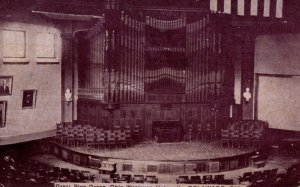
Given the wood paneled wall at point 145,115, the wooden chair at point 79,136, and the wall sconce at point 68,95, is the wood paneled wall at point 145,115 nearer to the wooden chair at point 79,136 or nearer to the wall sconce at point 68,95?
the wall sconce at point 68,95

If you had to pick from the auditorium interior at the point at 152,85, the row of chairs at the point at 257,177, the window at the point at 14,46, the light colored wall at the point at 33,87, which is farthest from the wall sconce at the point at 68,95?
the row of chairs at the point at 257,177

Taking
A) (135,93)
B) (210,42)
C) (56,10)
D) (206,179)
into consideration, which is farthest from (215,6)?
(206,179)

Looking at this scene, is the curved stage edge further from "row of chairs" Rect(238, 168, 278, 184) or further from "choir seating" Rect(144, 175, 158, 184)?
"row of chairs" Rect(238, 168, 278, 184)

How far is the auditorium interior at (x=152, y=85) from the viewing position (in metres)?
10.1

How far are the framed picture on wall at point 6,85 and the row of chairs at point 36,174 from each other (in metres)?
Result: 1.99

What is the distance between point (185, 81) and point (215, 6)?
2.08 meters

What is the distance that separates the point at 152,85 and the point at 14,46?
3.62m

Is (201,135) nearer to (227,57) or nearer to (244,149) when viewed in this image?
(244,149)

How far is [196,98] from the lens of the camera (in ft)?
37.5

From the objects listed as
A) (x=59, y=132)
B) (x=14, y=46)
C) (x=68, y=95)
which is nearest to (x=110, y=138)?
(x=59, y=132)

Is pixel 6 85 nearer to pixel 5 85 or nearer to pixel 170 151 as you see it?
pixel 5 85

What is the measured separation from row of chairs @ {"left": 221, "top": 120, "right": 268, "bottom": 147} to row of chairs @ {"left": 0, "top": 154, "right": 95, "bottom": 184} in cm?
387

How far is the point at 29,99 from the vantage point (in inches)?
426

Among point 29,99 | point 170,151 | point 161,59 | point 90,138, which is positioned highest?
point 161,59
